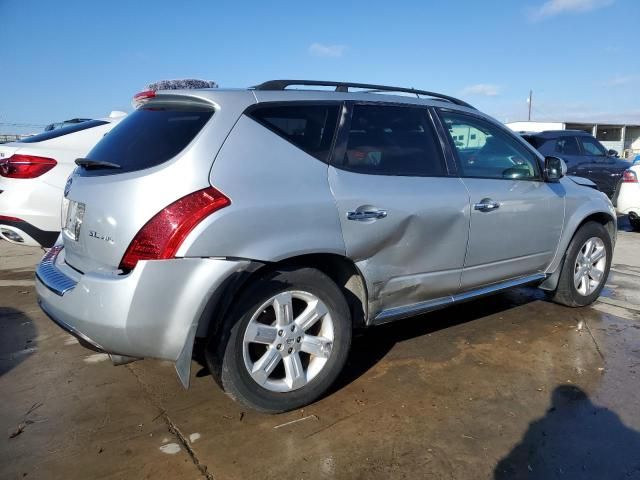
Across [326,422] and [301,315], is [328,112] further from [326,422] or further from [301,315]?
[326,422]

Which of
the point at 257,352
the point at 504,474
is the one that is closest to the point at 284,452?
the point at 257,352

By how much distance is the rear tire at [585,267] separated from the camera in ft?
14.2

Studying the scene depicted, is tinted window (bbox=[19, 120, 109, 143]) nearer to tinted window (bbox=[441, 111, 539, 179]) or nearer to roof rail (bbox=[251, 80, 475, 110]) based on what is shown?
roof rail (bbox=[251, 80, 475, 110])

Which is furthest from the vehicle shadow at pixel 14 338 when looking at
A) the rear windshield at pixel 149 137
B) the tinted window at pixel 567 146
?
the tinted window at pixel 567 146

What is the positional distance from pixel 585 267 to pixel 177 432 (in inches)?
144

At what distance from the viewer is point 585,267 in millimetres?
4477

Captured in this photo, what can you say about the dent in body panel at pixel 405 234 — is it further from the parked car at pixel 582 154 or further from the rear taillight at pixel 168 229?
the parked car at pixel 582 154

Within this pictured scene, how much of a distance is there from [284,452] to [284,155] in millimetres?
1479

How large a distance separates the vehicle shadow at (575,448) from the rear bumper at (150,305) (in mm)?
1556

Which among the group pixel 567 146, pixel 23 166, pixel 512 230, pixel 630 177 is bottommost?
pixel 630 177

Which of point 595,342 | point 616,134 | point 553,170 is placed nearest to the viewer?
point 595,342

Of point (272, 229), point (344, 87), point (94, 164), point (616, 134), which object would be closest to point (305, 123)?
point (344, 87)

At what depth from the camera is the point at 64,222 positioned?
9.73 ft

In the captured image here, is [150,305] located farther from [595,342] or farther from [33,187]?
[595,342]
